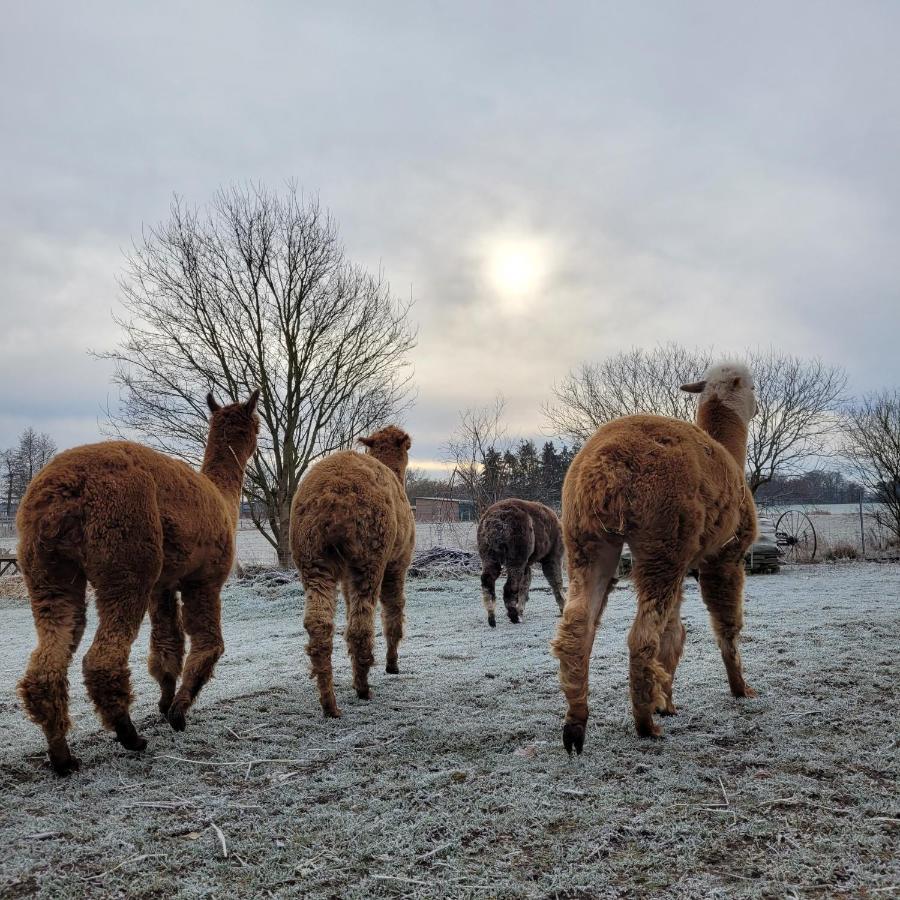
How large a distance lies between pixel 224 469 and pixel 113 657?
1.79 metres

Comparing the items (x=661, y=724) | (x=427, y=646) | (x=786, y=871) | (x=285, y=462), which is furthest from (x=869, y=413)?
(x=786, y=871)

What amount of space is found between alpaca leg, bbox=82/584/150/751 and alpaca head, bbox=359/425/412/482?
3237 millimetres

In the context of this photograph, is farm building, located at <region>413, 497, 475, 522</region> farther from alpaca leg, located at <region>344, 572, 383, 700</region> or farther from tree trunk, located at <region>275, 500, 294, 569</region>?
alpaca leg, located at <region>344, 572, 383, 700</region>

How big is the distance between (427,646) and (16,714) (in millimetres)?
3954

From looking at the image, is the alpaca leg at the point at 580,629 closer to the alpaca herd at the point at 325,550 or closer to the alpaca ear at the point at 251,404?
the alpaca herd at the point at 325,550

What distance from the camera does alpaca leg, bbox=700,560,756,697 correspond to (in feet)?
15.3

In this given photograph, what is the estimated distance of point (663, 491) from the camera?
12.2 feet

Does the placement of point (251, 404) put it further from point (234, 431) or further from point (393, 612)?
point (393, 612)

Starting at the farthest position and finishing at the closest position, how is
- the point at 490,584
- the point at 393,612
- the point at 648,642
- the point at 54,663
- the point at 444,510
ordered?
1. the point at 444,510
2. the point at 490,584
3. the point at 393,612
4. the point at 648,642
5. the point at 54,663

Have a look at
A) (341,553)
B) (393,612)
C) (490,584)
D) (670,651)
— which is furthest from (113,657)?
(490,584)

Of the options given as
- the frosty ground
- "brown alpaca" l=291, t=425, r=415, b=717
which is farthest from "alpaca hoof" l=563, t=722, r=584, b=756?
"brown alpaca" l=291, t=425, r=415, b=717

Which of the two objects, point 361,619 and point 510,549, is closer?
point 361,619

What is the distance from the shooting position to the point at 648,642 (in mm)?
3734

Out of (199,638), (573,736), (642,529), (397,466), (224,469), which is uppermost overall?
(397,466)
